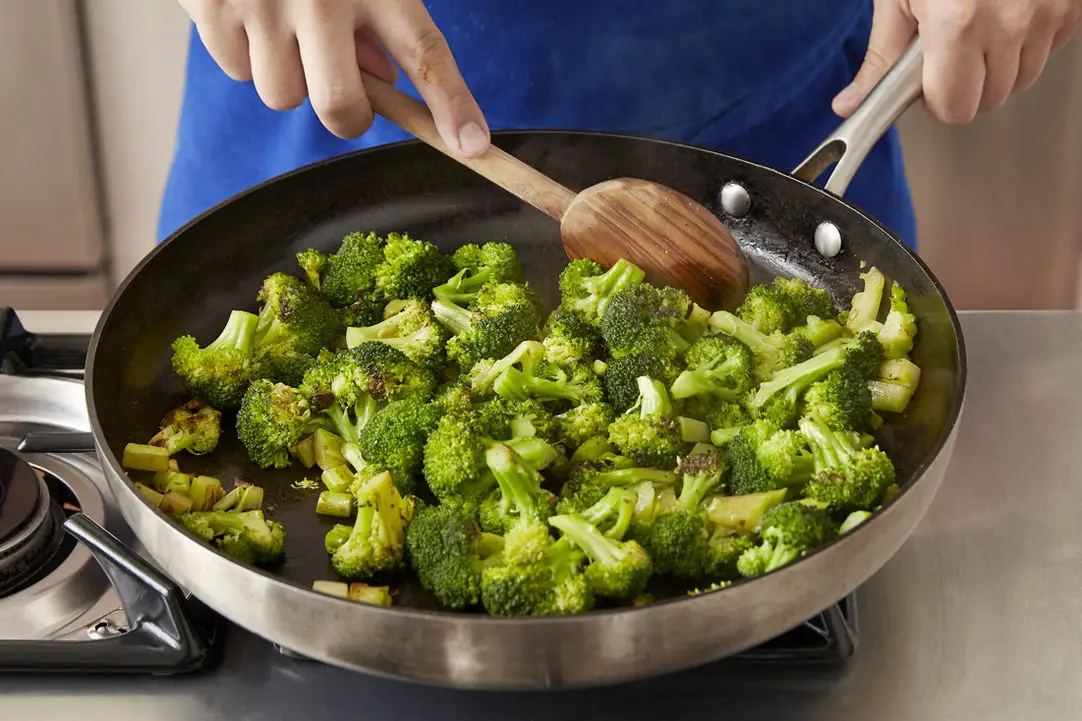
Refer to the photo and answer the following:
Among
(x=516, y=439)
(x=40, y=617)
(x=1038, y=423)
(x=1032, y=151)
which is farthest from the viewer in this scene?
(x=1032, y=151)

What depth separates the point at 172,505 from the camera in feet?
3.49

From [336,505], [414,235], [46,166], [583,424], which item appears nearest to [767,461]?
[583,424]

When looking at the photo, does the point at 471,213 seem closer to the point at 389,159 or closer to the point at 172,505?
the point at 389,159

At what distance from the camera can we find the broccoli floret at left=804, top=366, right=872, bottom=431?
112 centimetres

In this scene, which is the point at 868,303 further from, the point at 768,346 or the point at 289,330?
the point at 289,330

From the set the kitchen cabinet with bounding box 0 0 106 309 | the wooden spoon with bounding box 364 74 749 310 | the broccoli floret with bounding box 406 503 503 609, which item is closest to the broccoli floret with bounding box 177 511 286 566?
the broccoli floret with bounding box 406 503 503 609

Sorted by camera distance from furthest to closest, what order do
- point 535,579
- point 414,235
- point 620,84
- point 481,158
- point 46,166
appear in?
point 46,166
point 620,84
point 414,235
point 481,158
point 535,579

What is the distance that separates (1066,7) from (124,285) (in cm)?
117

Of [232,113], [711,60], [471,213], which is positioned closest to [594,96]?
[711,60]

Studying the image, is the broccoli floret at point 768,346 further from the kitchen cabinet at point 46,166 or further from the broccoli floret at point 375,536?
the kitchen cabinet at point 46,166

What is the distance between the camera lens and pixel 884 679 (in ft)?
3.25

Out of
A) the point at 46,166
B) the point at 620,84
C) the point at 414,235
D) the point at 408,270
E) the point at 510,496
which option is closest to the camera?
the point at 510,496

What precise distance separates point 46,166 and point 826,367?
7.71ft

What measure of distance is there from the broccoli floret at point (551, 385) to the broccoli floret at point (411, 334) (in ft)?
0.36
